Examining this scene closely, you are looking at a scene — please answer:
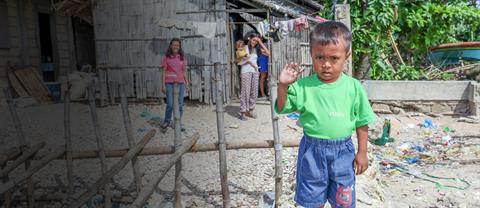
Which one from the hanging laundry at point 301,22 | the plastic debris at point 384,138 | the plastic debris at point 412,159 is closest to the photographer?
the plastic debris at point 412,159

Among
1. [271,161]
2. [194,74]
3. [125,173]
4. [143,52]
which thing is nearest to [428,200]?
[271,161]

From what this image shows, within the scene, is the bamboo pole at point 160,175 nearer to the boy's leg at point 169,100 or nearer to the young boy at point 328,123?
the young boy at point 328,123

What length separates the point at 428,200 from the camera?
13.5 ft

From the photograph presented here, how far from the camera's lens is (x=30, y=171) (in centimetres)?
299

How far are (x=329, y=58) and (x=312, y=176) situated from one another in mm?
665

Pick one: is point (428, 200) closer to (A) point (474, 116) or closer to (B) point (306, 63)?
(A) point (474, 116)

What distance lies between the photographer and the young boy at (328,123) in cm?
225

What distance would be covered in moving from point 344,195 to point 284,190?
69.0 inches

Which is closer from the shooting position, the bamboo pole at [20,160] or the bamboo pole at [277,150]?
the bamboo pole at [20,160]

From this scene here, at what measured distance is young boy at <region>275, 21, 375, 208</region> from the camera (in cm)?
225

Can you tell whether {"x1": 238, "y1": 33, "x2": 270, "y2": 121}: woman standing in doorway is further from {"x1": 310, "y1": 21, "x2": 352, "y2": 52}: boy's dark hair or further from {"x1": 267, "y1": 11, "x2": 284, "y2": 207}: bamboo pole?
{"x1": 310, "y1": 21, "x2": 352, "y2": 52}: boy's dark hair

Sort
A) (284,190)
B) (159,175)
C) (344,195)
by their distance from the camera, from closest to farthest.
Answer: (344,195) → (159,175) → (284,190)

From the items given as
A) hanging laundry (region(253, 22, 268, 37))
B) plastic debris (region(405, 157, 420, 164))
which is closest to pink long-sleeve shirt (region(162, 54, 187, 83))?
hanging laundry (region(253, 22, 268, 37))

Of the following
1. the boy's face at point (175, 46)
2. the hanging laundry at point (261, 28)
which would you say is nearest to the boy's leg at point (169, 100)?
the boy's face at point (175, 46)
